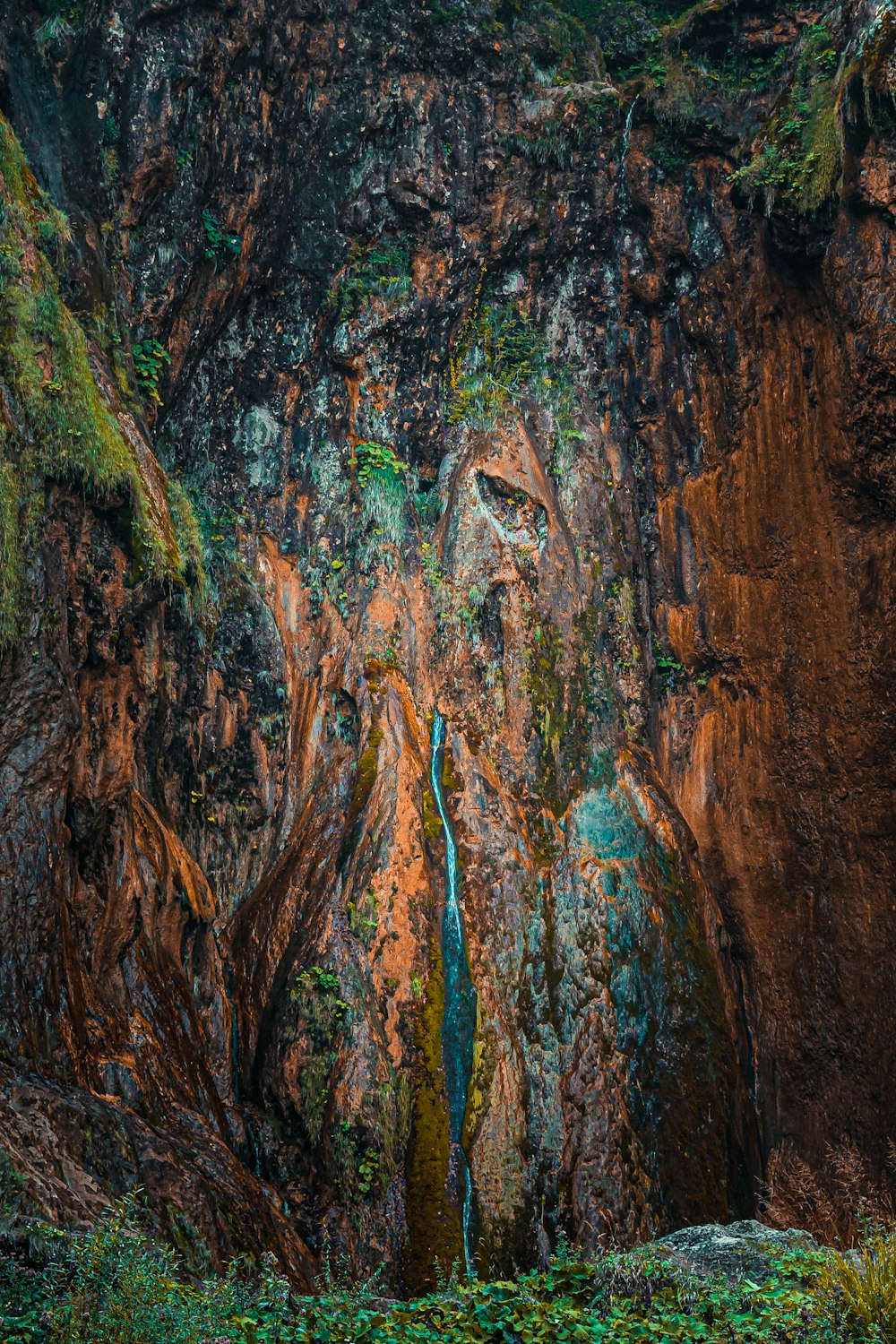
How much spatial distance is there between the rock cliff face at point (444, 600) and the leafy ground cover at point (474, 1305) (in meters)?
2.70

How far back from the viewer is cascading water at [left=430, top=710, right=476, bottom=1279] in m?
10.9

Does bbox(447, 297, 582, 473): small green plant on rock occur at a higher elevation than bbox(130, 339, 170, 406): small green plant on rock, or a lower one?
higher

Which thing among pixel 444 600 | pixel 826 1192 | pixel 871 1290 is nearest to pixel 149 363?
pixel 444 600

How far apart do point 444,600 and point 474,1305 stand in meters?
9.39

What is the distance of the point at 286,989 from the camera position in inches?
448

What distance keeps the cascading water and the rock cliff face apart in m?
0.13

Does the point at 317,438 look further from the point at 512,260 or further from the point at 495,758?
the point at 495,758

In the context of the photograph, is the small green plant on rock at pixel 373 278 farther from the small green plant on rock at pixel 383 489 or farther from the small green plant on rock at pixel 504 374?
the small green plant on rock at pixel 383 489

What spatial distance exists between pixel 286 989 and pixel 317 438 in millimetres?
6924

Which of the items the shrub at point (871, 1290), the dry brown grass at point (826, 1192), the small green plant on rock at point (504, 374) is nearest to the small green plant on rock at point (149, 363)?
the small green plant on rock at point (504, 374)

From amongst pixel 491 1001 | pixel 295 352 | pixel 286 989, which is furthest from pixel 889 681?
pixel 295 352

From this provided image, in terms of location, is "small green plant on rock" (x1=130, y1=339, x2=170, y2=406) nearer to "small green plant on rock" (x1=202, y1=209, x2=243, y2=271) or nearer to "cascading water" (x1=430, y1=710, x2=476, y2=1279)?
"small green plant on rock" (x1=202, y1=209, x2=243, y2=271)

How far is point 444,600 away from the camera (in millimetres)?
13797

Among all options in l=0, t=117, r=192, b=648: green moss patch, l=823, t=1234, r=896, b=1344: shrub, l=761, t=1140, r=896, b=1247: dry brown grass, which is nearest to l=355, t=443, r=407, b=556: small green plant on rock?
l=0, t=117, r=192, b=648: green moss patch
